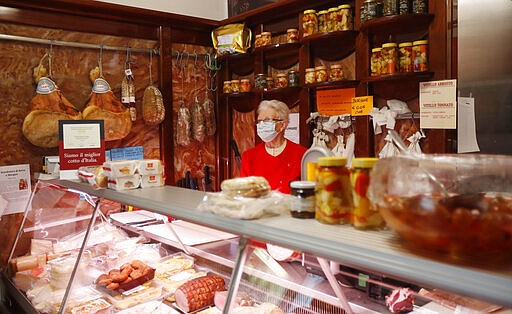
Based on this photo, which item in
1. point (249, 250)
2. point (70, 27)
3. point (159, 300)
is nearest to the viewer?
point (249, 250)

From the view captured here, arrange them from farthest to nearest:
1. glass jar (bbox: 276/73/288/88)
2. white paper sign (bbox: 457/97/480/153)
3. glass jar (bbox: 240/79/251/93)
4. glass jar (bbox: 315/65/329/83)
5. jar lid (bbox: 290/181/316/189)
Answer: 1. glass jar (bbox: 240/79/251/93)
2. glass jar (bbox: 276/73/288/88)
3. glass jar (bbox: 315/65/329/83)
4. white paper sign (bbox: 457/97/480/153)
5. jar lid (bbox: 290/181/316/189)

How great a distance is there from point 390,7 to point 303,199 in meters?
2.39

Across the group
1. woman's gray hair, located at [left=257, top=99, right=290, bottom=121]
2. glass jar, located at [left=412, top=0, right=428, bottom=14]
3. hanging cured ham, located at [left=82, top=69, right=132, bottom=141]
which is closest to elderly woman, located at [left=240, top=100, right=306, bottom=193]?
woman's gray hair, located at [left=257, top=99, right=290, bottom=121]

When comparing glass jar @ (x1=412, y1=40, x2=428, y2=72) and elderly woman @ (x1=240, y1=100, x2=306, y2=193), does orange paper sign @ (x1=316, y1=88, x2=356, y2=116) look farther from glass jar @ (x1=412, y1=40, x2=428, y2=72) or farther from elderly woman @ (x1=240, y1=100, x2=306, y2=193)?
glass jar @ (x1=412, y1=40, x2=428, y2=72)

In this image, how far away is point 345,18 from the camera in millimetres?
3688

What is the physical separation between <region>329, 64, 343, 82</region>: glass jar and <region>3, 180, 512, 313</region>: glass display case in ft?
6.16

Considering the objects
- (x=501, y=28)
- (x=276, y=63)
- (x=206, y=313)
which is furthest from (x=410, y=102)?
(x=206, y=313)

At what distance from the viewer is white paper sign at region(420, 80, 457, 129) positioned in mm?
3115

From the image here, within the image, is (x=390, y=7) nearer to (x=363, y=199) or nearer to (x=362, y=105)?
(x=362, y=105)

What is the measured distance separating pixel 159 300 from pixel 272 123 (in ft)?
5.31

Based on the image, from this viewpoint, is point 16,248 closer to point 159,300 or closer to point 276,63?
point 159,300

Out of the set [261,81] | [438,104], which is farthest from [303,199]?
[261,81]

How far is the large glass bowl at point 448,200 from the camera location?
2.99 ft

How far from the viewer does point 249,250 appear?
1573 mm
